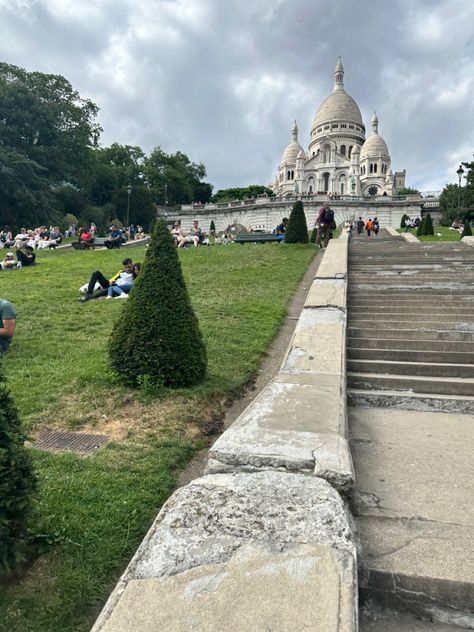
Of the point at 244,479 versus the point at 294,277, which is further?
the point at 294,277

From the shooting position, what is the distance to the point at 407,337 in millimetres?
6598

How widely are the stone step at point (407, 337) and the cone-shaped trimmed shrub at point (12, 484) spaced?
5054 millimetres

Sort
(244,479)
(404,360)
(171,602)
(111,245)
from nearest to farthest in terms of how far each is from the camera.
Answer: (171,602), (244,479), (404,360), (111,245)

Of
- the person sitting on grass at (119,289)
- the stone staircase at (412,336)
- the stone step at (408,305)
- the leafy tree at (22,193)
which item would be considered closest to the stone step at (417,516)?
the stone staircase at (412,336)

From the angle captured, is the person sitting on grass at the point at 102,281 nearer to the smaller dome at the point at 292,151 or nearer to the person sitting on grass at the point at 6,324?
the person sitting on grass at the point at 6,324

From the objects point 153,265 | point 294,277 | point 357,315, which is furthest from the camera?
point 294,277

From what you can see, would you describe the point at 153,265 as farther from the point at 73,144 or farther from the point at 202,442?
the point at 73,144

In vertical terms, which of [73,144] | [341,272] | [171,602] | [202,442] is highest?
[73,144]

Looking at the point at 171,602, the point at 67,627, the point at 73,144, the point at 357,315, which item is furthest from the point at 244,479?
the point at 73,144

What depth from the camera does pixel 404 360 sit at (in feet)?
19.8

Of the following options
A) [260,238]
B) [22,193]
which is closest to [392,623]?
[260,238]

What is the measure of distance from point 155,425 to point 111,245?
18.6m

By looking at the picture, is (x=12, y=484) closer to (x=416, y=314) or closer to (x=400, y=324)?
(x=400, y=324)

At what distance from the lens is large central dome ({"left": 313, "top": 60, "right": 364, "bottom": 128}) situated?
91.4 meters
